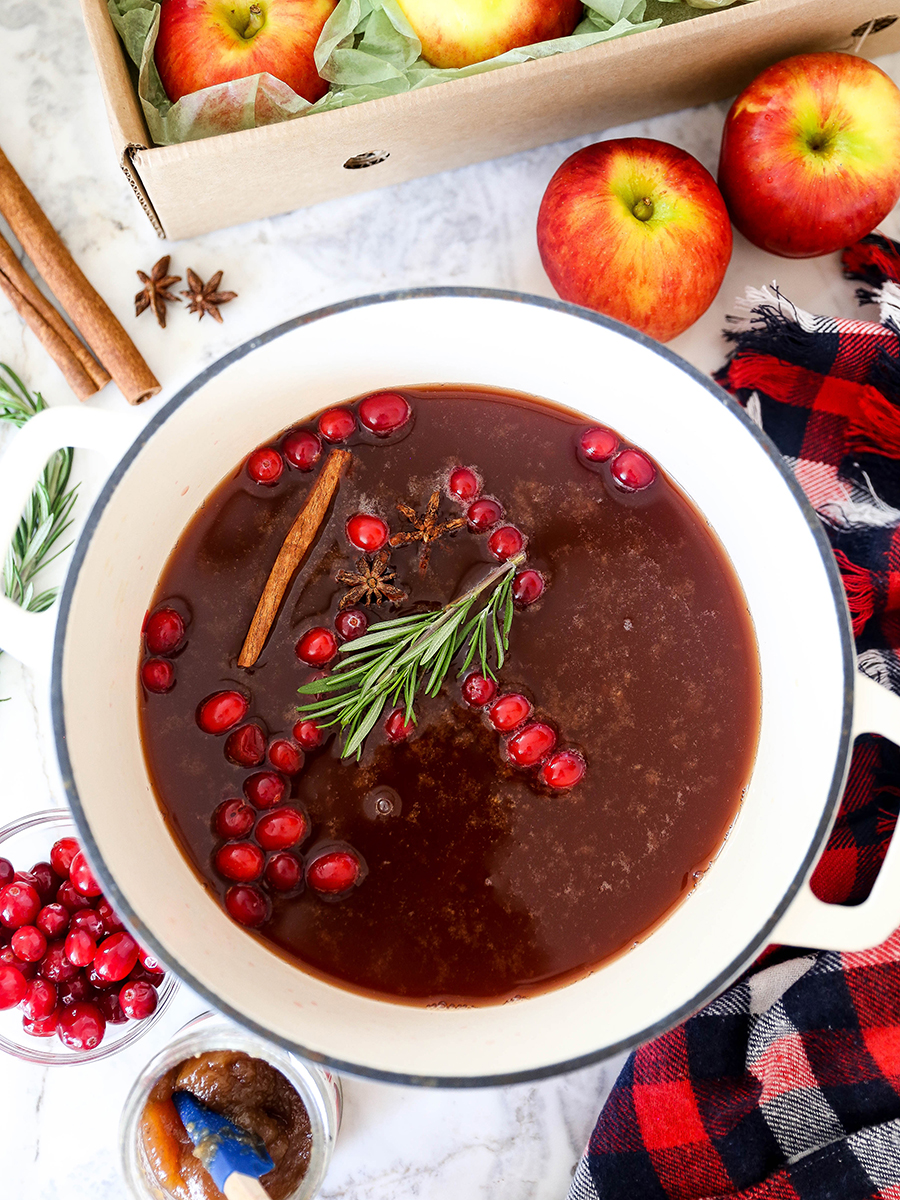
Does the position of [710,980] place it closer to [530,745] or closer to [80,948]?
[530,745]

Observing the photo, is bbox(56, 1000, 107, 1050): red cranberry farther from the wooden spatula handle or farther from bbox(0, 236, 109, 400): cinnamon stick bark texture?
bbox(0, 236, 109, 400): cinnamon stick bark texture

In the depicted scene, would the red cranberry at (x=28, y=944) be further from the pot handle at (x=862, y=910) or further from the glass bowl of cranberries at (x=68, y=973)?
the pot handle at (x=862, y=910)

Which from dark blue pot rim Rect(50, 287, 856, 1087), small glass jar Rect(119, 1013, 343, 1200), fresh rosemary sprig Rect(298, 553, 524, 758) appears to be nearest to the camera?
dark blue pot rim Rect(50, 287, 856, 1087)

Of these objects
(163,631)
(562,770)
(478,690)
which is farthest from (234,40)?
(562,770)

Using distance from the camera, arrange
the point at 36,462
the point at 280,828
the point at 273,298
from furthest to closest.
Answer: the point at 273,298
the point at 280,828
the point at 36,462

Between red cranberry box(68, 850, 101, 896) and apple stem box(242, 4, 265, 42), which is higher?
apple stem box(242, 4, 265, 42)

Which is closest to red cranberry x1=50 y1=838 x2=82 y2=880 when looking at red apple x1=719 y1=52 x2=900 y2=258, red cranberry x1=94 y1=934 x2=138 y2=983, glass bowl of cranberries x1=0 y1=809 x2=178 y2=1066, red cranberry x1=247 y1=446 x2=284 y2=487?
glass bowl of cranberries x1=0 y1=809 x2=178 y2=1066
